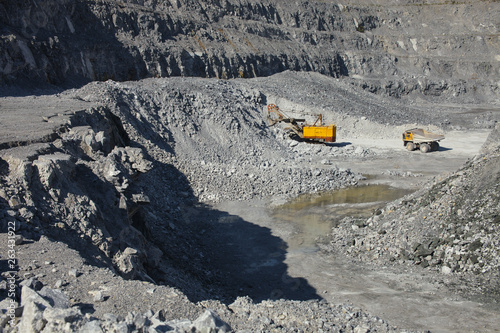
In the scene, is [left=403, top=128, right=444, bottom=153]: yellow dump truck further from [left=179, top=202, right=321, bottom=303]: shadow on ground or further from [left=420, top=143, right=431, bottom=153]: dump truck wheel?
[left=179, top=202, right=321, bottom=303]: shadow on ground

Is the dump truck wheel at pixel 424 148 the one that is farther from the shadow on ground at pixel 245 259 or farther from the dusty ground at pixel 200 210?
the shadow on ground at pixel 245 259

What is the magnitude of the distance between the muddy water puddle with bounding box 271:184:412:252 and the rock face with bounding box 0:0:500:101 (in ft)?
51.9

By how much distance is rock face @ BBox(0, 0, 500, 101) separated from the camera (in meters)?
24.9

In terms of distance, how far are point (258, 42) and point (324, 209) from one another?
2622 centimetres

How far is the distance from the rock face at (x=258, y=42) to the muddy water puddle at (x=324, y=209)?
15824 millimetres

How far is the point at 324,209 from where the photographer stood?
16.4 m

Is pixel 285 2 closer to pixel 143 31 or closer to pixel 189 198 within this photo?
pixel 143 31

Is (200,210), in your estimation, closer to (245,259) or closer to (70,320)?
(245,259)

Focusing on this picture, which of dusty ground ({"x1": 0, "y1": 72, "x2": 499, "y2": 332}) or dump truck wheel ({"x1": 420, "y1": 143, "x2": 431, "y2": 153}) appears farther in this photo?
dump truck wheel ({"x1": 420, "y1": 143, "x2": 431, "y2": 153})

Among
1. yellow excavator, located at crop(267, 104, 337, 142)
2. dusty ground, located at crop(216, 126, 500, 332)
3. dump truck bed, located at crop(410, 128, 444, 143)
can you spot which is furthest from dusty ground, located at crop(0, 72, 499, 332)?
dump truck bed, located at crop(410, 128, 444, 143)

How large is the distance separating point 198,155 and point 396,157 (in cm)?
1103

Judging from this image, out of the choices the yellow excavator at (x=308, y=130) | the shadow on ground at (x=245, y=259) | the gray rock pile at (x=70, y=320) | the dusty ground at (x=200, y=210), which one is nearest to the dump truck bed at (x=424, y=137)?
the dusty ground at (x=200, y=210)

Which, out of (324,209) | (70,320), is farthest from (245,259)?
(70,320)

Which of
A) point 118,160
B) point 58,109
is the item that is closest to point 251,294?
point 118,160
